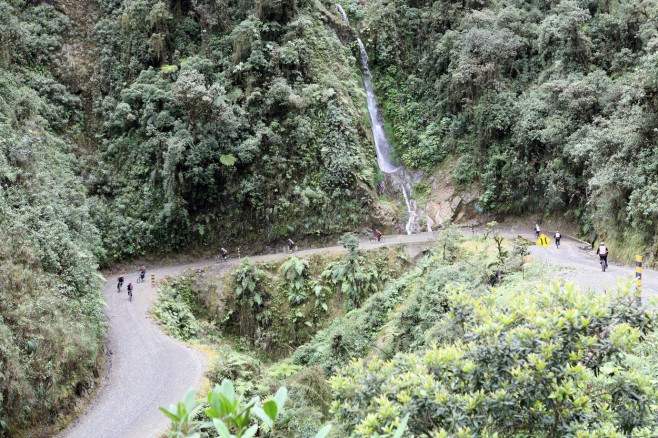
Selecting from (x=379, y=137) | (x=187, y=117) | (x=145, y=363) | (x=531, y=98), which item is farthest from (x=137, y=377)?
(x=531, y=98)

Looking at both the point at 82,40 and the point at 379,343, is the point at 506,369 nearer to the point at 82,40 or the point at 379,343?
the point at 379,343

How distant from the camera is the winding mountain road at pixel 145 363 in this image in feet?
43.5

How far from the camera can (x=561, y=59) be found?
2731cm

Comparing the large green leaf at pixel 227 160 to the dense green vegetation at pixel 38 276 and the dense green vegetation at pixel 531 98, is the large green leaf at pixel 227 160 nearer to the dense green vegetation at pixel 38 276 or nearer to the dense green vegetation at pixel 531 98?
the dense green vegetation at pixel 38 276

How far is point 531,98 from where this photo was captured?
Answer: 27.6 m

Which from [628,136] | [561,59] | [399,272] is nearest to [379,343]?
[399,272]

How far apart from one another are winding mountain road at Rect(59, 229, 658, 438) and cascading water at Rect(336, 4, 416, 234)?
401 inches

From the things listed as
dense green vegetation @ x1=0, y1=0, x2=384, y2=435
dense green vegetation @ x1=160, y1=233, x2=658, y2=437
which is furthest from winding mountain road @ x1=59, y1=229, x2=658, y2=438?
dense green vegetation @ x1=160, y1=233, x2=658, y2=437

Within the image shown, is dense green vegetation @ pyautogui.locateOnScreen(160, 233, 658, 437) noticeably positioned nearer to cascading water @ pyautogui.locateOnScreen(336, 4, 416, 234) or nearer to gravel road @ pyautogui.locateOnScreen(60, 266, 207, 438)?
gravel road @ pyautogui.locateOnScreen(60, 266, 207, 438)

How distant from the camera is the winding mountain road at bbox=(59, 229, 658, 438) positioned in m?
13.3

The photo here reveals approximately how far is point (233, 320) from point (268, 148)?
1075cm

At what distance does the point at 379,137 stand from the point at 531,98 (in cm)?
1033

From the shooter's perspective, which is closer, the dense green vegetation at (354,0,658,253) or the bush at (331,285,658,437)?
the bush at (331,285,658,437)

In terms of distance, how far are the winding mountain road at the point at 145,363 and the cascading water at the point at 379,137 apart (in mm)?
10185
